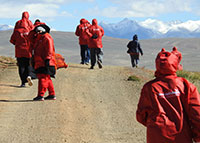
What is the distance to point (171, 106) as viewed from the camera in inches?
184

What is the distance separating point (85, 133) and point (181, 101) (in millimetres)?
3707

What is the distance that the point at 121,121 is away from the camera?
947 centimetres

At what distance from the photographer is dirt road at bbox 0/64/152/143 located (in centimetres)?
799

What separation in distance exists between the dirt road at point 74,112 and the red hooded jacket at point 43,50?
925 millimetres

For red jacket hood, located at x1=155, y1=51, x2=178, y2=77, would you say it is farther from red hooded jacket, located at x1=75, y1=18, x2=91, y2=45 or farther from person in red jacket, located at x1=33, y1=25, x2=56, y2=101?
red hooded jacket, located at x1=75, y1=18, x2=91, y2=45

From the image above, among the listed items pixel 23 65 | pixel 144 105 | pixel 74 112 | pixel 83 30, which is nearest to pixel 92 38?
pixel 83 30

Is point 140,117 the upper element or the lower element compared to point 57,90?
upper

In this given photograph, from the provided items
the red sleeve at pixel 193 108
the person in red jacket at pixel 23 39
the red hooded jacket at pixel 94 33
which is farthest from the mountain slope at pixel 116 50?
the red sleeve at pixel 193 108

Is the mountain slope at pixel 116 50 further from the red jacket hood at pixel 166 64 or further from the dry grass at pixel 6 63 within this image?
the red jacket hood at pixel 166 64

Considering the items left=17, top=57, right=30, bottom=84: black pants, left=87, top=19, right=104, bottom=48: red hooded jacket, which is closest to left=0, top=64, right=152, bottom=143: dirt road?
left=17, top=57, right=30, bottom=84: black pants

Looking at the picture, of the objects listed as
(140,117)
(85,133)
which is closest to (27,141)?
(85,133)

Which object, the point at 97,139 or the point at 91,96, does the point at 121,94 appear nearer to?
the point at 91,96

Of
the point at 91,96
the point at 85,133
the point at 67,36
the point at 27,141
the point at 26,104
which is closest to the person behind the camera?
the point at 27,141

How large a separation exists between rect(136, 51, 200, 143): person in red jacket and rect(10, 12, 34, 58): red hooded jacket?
8177 millimetres
